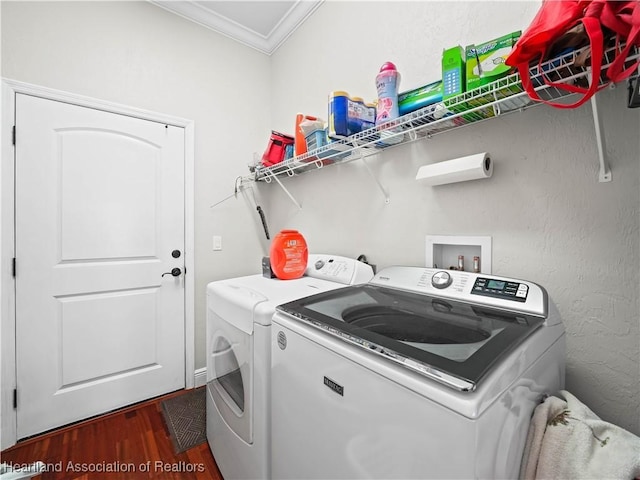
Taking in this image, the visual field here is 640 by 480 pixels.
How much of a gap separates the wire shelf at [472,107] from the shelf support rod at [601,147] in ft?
0.24

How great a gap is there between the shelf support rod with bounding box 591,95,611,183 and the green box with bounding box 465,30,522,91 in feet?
0.88

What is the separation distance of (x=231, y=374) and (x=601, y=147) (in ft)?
5.42

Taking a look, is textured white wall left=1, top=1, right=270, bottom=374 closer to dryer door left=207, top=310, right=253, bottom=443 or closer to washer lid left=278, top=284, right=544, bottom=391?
dryer door left=207, top=310, right=253, bottom=443

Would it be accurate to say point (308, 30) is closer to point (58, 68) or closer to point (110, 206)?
point (58, 68)

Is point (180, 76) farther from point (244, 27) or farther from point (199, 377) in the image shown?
point (199, 377)

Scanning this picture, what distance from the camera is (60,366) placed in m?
1.80

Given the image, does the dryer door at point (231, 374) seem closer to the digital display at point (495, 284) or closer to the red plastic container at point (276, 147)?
the digital display at point (495, 284)

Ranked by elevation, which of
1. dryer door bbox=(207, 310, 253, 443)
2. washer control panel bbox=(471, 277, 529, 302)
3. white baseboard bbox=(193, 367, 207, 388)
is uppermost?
washer control panel bbox=(471, 277, 529, 302)

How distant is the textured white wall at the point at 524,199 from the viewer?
2.86 feet

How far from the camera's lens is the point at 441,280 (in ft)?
3.72

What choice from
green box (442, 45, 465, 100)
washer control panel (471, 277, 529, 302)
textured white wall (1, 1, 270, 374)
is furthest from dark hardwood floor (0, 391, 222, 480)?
green box (442, 45, 465, 100)

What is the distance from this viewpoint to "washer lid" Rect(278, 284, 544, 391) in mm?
593

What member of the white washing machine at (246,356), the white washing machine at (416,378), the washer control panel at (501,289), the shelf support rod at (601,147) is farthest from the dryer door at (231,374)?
the shelf support rod at (601,147)

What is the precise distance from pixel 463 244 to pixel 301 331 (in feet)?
2.67
